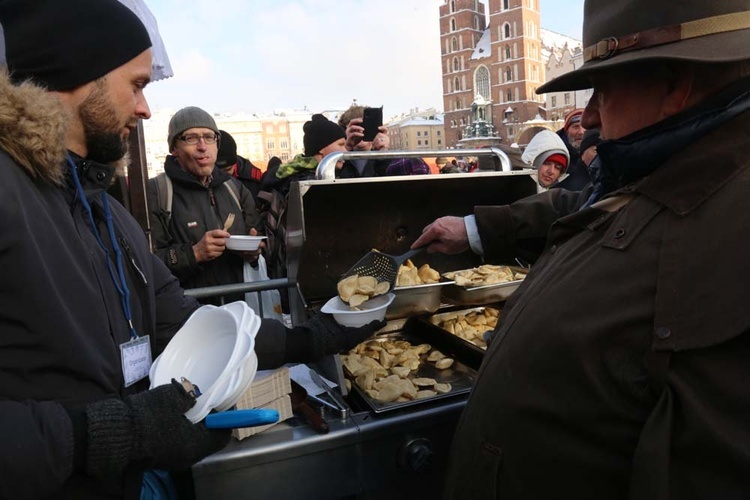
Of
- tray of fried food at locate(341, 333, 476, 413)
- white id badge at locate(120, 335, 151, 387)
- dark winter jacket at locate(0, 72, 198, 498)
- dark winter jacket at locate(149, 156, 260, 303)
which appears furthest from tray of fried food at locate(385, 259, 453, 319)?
dark winter jacket at locate(149, 156, 260, 303)

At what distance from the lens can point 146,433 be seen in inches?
46.9

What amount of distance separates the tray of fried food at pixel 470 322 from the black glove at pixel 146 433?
141 cm

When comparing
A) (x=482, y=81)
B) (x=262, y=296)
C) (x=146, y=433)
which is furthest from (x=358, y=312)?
(x=482, y=81)

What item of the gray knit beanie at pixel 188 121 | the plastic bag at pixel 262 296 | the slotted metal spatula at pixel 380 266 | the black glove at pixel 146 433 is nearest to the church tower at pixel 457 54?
the gray knit beanie at pixel 188 121

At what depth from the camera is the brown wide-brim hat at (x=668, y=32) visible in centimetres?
99

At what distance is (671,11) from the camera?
1.04 metres

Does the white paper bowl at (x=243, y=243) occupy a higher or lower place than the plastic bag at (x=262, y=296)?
higher

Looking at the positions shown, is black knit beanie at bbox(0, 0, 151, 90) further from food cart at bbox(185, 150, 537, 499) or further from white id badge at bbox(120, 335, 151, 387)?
food cart at bbox(185, 150, 537, 499)

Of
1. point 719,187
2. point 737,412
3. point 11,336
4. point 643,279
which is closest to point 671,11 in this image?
point 719,187

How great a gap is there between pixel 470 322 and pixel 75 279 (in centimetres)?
190

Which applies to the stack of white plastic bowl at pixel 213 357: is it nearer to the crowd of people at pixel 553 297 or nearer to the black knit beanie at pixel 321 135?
the crowd of people at pixel 553 297

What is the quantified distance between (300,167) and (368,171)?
601 millimetres

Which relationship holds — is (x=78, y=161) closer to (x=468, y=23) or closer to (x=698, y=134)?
(x=698, y=134)

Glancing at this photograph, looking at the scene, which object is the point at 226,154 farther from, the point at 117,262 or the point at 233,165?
the point at 117,262
